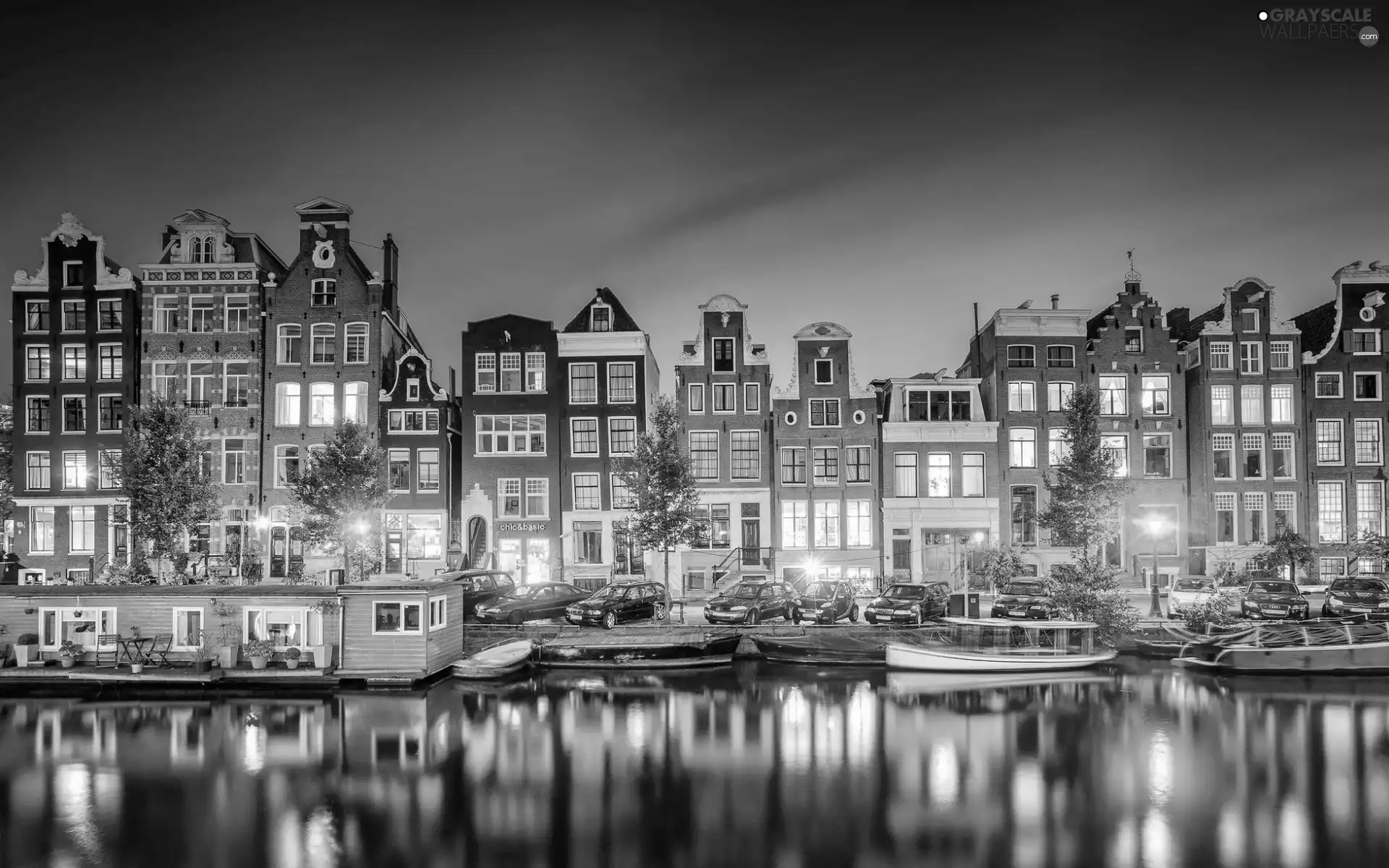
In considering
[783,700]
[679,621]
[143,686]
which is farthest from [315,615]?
[783,700]

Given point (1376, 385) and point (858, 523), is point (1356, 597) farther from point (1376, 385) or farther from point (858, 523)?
point (858, 523)

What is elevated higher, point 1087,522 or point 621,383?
point 621,383

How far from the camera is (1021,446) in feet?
172

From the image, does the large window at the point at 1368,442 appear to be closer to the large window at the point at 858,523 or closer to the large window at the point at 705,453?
the large window at the point at 858,523

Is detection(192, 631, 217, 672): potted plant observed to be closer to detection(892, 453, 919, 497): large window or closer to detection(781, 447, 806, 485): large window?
detection(781, 447, 806, 485): large window

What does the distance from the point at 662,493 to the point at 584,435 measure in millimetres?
11693

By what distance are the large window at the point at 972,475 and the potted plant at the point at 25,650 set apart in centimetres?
4462

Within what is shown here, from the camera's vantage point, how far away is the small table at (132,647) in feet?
113

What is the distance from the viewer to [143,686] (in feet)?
112

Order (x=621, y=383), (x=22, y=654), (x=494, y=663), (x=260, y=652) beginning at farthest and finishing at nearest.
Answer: (x=621, y=383)
(x=494, y=663)
(x=22, y=654)
(x=260, y=652)

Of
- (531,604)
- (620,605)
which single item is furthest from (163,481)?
(620,605)

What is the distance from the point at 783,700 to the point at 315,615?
724 inches

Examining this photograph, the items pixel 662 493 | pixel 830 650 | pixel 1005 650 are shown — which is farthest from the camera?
pixel 662 493

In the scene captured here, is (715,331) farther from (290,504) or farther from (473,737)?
(473,737)
